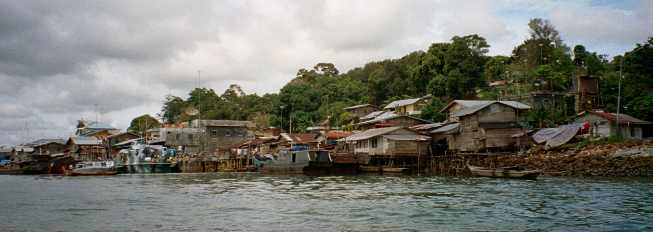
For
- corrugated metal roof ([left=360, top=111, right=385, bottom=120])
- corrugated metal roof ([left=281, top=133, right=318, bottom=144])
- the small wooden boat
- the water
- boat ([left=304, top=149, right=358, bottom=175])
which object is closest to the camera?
the water

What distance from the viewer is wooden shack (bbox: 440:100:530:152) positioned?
149 ft

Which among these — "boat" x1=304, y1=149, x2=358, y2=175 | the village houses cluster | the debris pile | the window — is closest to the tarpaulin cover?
the village houses cluster

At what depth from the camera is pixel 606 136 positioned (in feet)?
132

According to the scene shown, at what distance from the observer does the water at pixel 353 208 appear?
59.1ft

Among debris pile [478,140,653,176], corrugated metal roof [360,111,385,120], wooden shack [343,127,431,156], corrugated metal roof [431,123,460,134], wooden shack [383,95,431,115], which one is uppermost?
wooden shack [383,95,431,115]

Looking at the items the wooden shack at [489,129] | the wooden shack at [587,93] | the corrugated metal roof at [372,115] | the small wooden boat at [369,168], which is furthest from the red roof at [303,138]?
the wooden shack at [587,93]

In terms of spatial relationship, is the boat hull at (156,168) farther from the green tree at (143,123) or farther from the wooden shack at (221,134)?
the green tree at (143,123)

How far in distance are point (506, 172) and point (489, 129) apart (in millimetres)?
9056

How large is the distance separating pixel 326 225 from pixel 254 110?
74.9 meters

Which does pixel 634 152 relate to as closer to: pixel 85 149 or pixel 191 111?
pixel 85 149

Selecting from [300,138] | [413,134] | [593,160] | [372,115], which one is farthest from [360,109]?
[593,160]

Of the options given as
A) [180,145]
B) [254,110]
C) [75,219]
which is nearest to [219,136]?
[180,145]

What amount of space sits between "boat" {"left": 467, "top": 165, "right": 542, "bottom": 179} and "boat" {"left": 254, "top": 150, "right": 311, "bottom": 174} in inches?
554

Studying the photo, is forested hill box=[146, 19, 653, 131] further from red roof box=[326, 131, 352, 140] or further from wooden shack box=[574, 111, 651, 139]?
red roof box=[326, 131, 352, 140]
